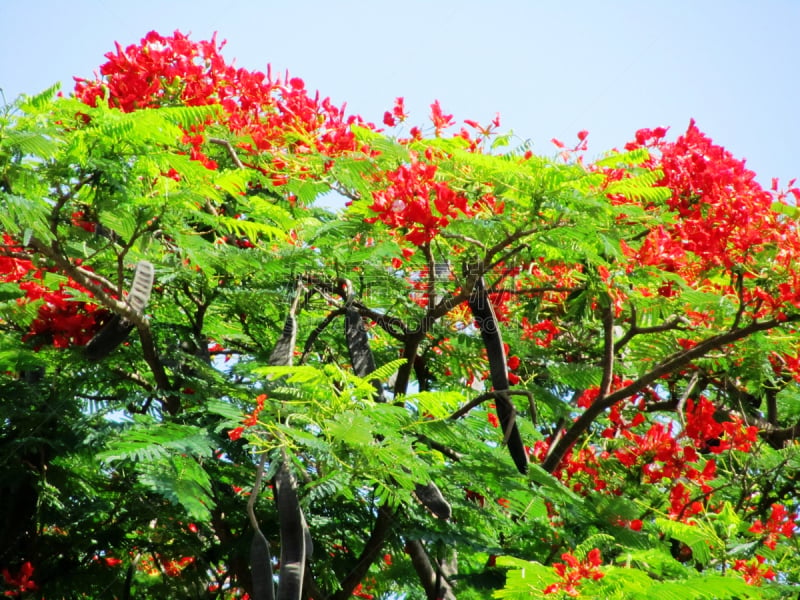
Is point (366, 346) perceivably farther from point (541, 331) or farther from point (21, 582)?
point (21, 582)

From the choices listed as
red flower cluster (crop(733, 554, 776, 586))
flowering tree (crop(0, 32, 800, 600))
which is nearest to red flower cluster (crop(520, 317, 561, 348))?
flowering tree (crop(0, 32, 800, 600))

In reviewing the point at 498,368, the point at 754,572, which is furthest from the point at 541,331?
the point at 754,572

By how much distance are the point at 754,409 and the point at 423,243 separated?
4318 millimetres

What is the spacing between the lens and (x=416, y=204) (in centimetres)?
480

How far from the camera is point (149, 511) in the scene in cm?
635

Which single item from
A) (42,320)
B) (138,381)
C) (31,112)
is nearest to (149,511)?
(138,381)

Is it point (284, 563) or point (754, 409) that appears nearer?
point (284, 563)

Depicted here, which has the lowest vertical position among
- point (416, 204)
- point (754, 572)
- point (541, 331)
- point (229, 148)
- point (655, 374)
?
point (754, 572)

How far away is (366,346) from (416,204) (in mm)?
814

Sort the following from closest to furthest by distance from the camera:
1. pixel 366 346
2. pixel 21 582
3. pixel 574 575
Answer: pixel 574 575
pixel 366 346
pixel 21 582

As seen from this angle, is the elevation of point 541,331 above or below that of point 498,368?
above

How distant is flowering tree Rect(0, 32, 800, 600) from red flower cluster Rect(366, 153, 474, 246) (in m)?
0.02

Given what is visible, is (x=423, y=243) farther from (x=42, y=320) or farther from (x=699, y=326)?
(x=42, y=320)

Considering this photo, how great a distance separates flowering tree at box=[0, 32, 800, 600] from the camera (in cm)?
438
